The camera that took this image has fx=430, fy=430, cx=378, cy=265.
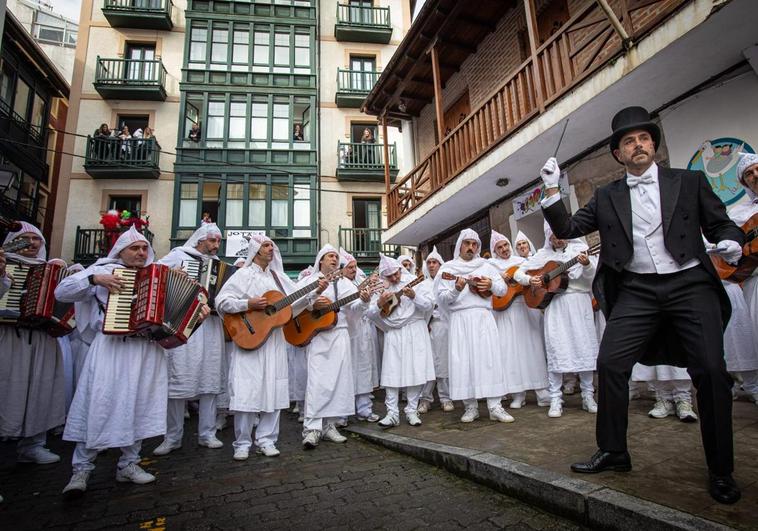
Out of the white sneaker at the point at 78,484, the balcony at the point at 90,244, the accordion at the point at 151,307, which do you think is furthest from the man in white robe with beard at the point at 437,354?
the balcony at the point at 90,244

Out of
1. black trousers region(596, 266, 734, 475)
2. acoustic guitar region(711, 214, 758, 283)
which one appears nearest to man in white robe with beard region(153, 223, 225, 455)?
black trousers region(596, 266, 734, 475)

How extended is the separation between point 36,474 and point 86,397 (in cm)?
133

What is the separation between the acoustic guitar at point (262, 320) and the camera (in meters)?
4.60

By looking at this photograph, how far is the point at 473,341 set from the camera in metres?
5.22

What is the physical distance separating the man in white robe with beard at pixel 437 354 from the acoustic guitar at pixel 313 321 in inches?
45.5

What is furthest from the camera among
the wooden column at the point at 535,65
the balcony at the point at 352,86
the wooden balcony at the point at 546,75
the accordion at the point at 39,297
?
the balcony at the point at 352,86

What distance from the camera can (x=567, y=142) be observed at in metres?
7.86

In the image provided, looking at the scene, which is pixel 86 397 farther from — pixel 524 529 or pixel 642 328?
pixel 642 328

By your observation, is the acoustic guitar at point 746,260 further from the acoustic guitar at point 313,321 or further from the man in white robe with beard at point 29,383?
the man in white robe with beard at point 29,383

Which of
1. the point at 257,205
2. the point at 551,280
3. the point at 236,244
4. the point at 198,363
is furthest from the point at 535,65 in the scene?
the point at 257,205

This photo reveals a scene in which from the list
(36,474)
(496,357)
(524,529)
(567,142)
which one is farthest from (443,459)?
(567,142)

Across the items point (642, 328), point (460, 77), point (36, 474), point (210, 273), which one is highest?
point (460, 77)

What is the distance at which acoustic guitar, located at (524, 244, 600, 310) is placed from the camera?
5105 mm

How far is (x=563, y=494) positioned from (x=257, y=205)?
1760cm
